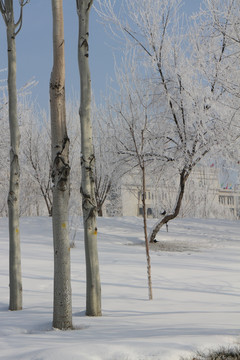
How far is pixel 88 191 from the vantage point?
5.35 metres

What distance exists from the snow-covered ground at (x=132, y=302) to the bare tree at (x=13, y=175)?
1.17 ft

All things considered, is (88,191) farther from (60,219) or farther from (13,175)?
(13,175)

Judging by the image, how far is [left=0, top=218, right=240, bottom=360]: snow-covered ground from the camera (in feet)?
11.3

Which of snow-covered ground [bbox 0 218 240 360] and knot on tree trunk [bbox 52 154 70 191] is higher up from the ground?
knot on tree trunk [bbox 52 154 70 191]

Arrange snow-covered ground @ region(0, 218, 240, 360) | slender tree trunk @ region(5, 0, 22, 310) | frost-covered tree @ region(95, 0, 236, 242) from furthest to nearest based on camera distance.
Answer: frost-covered tree @ region(95, 0, 236, 242) → slender tree trunk @ region(5, 0, 22, 310) → snow-covered ground @ region(0, 218, 240, 360)

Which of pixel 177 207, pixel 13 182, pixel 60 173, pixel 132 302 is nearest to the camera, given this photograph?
pixel 60 173

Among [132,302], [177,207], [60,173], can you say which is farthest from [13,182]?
[177,207]

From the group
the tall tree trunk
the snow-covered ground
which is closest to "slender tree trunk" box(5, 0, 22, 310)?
the snow-covered ground

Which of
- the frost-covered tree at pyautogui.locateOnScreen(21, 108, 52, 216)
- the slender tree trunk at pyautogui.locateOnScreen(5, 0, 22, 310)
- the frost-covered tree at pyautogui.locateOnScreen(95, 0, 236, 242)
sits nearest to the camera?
the slender tree trunk at pyautogui.locateOnScreen(5, 0, 22, 310)

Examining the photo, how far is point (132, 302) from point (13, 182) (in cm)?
237

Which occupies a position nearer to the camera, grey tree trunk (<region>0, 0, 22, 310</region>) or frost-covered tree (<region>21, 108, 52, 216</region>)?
grey tree trunk (<region>0, 0, 22, 310</region>)

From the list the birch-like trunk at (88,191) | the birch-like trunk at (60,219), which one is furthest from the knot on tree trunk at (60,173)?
the birch-like trunk at (88,191)

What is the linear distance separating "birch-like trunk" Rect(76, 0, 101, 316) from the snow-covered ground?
277 mm

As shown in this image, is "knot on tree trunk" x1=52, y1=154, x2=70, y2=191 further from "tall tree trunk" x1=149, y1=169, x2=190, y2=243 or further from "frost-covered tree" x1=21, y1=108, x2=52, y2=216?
"frost-covered tree" x1=21, y1=108, x2=52, y2=216
